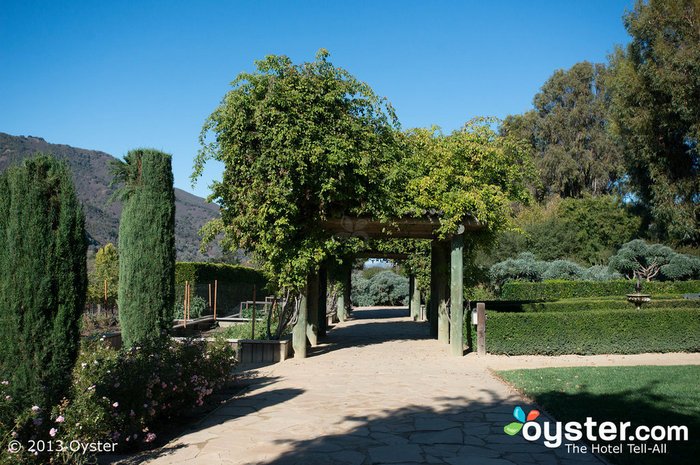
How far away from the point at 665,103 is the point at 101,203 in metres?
97.0

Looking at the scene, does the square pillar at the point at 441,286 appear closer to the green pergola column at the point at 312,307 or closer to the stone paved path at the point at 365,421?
the green pergola column at the point at 312,307

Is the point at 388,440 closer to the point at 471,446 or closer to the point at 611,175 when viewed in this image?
the point at 471,446

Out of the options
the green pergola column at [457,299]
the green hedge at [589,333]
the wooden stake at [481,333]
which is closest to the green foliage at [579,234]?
the green hedge at [589,333]

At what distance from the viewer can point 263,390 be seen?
7.65 metres

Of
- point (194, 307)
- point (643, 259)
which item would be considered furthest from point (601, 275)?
point (194, 307)

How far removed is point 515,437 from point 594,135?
133 ft

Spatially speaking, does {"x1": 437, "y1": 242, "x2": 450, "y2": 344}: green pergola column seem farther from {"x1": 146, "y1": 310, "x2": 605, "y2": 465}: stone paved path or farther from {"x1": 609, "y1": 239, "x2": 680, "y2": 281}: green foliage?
{"x1": 609, "y1": 239, "x2": 680, "y2": 281}: green foliage

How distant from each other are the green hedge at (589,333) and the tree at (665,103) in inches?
466

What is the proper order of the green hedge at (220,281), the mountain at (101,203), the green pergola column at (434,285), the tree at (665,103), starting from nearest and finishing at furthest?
the green pergola column at (434,285) < the green hedge at (220,281) < the tree at (665,103) < the mountain at (101,203)

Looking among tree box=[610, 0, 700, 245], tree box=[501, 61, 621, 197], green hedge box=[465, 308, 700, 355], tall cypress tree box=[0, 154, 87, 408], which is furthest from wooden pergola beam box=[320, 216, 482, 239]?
tree box=[501, 61, 621, 197]

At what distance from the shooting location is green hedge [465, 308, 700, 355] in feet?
36.6

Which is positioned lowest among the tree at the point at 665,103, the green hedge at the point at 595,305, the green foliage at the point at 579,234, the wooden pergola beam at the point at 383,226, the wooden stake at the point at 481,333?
the wooden stake at the point at 481,333

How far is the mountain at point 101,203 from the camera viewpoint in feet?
244

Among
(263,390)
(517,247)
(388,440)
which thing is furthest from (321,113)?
(517,247)
